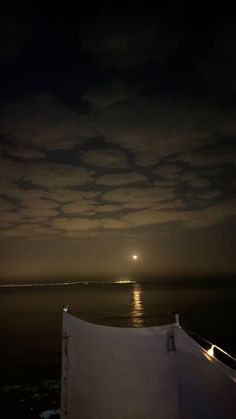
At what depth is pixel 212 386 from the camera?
4.85 metres

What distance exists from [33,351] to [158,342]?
88.2 feet

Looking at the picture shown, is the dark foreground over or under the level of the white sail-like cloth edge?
under

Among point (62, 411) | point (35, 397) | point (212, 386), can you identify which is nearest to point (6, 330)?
point (35, 397)

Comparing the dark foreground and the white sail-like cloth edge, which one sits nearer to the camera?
the white sail-like cloth edge

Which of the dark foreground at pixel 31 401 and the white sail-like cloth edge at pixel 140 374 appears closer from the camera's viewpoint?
the white sail-like cloth edge at pixel 140 374

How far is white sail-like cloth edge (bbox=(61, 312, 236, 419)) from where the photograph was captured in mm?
5301

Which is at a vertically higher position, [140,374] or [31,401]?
[140,374]

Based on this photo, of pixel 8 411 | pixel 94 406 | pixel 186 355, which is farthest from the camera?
pixel 8 411

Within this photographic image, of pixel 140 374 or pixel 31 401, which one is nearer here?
pixel 140 374

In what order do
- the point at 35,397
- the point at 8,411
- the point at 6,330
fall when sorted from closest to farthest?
the point at 8,411, the point at 35,397, the point at 6,330

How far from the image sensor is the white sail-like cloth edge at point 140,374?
5.30 metres

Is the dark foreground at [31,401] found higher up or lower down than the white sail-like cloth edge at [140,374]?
lower down

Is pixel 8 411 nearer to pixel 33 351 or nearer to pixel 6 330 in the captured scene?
pixel 33 351

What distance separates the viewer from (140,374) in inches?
220
